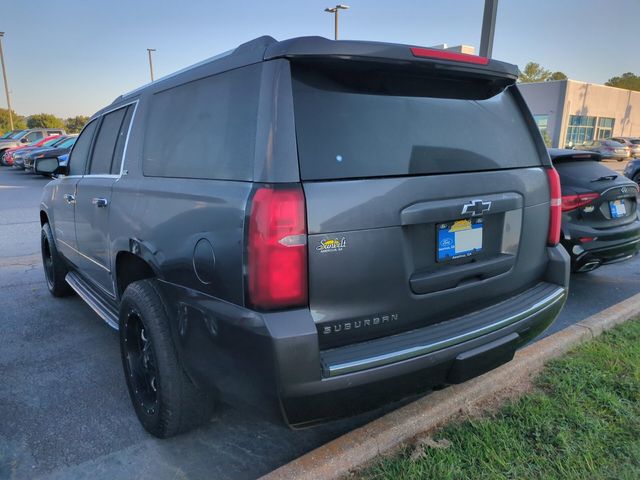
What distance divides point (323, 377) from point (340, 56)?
1274mm

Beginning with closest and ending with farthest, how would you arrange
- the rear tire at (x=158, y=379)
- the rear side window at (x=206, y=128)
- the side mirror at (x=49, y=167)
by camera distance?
1. the rear side window at (x=206, y=128)
2. the rear tire at (x=158, y=379)
3. the side mirror at (x=49, y=167)

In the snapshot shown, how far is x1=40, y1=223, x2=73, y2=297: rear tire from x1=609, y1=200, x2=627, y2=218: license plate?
5.47 meters

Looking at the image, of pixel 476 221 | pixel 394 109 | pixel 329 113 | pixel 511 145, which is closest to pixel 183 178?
pixel 329 113

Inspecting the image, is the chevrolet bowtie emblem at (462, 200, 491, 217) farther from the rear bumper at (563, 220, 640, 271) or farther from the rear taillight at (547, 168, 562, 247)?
the rear bumper at (563, 220, 640, 271)

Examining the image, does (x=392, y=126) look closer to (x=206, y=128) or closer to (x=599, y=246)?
(x=206, y=128)

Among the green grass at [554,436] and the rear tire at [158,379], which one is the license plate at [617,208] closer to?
the green grass at [554,436]

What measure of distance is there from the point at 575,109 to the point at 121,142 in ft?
144

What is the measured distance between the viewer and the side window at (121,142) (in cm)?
318

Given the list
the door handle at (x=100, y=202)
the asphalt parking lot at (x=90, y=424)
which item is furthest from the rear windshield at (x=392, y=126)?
the door handle at (x=100, y=202)

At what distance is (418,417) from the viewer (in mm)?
2578

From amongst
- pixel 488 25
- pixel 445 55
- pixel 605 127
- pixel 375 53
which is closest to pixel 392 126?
pixel 375 53

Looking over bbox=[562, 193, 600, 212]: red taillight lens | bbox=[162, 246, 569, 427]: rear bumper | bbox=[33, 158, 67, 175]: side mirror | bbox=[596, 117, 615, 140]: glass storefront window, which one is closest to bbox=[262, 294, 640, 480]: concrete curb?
bbox=[162, 246, 569, 427]: rear bumper

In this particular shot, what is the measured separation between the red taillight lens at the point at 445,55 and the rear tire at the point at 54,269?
4087 mm

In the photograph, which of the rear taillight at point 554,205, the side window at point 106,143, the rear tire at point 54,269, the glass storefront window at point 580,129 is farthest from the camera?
the glass storefront window at point 580,129
